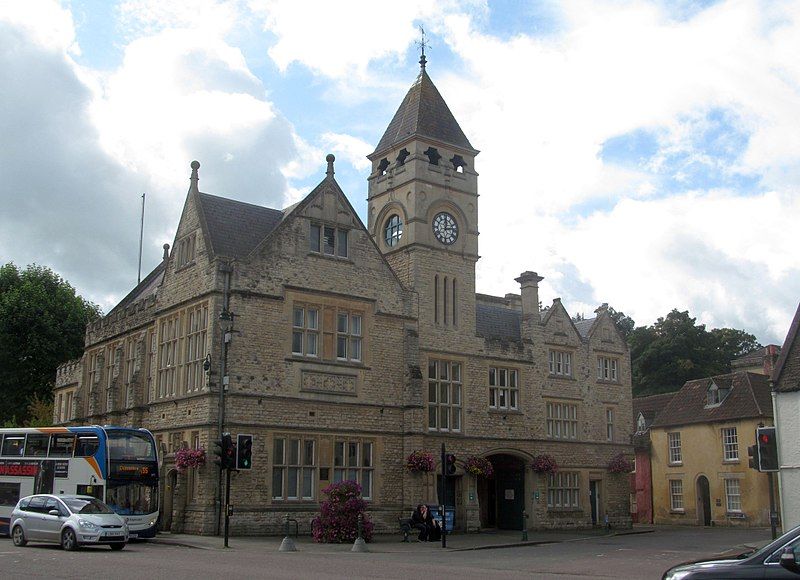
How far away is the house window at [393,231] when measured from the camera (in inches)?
1559

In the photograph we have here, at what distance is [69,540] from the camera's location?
23203 mm

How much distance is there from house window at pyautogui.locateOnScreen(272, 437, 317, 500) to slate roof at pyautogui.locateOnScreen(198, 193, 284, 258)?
283 inches

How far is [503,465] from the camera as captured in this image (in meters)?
40.9

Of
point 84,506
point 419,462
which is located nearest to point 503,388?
point 419,462

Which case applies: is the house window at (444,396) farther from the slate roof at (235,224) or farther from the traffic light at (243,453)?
the traffic light at (243,453)

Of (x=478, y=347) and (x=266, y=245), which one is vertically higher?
(x=266, y=245)

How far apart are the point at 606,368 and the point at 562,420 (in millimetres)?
4641

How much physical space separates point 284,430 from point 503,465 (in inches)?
509

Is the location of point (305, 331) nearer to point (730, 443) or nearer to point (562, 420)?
point (562, 420)

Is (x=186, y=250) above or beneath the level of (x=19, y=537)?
above

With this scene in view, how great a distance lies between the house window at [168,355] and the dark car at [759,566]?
25764 mm

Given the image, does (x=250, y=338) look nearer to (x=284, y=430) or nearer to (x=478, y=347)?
(x=284, y=430)

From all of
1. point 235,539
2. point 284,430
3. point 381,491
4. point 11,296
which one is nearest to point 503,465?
point 381,491

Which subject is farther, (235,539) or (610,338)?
(610,338)
